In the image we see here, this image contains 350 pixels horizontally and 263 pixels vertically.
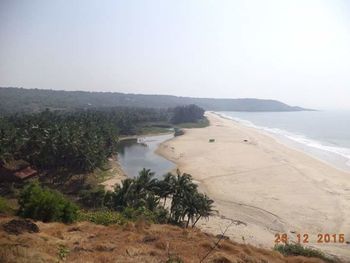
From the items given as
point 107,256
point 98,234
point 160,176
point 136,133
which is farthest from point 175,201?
point 136,133

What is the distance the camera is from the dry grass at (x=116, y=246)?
15297mm

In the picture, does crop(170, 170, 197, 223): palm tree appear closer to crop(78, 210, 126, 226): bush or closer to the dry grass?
crop(78, 210, 126, 226): bush

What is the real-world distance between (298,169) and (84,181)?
119ft

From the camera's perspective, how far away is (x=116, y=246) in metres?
17.5

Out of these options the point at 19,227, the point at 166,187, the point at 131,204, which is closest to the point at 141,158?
the point at 166,187

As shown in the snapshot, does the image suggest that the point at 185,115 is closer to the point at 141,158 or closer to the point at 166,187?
the point at 141,158

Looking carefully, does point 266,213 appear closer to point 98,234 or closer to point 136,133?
point 98,234

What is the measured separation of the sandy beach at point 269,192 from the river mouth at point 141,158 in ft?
9.26

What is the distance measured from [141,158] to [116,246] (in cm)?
5729

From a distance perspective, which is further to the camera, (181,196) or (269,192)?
(269,192)

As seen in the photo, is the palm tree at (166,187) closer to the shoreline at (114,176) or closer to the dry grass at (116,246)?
the dry grass at (116,246)

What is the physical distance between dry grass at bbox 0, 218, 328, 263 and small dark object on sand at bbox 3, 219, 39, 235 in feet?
1.62

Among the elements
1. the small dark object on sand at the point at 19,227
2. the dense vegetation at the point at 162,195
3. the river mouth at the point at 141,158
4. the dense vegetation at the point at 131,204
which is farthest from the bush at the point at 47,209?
the river mouth at the point at 141,158
